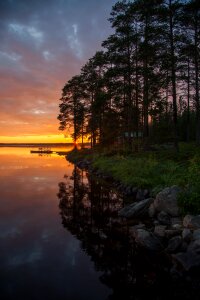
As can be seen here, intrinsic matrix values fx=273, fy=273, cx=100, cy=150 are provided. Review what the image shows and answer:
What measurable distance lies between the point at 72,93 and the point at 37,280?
52381 millimetres

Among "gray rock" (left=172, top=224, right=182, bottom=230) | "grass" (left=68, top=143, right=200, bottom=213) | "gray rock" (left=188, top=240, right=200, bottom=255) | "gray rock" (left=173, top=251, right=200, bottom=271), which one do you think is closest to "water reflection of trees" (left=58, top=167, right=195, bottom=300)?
"gray rock" (left=173, top=251, right=200, bottom=271)

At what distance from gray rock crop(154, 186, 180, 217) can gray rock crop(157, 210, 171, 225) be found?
7.8 inches

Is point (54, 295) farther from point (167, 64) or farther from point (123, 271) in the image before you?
point (167, 64)

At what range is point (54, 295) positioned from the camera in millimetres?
6523

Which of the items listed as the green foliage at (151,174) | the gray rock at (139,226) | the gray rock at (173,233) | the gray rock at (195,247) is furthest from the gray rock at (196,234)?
the green foliage at (151,174)

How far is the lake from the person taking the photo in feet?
21.9

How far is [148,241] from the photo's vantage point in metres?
9.05

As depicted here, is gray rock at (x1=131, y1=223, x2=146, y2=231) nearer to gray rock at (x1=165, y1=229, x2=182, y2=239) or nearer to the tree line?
gray rock at (x1=165, y1=229, x2=182, y2=239)

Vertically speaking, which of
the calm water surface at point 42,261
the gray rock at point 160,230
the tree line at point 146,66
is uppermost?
the tree line at point 146,66

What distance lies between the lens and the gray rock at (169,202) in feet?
37.2

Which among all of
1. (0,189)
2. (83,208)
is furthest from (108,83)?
(83,208)

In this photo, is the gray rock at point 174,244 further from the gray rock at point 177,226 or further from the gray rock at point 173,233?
the gray rock at point 177,226

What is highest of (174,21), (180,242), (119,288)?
(174,21)

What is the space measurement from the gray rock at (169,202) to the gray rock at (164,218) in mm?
199
